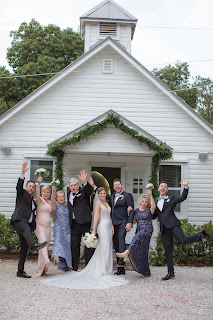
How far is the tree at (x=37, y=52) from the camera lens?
28891 mm

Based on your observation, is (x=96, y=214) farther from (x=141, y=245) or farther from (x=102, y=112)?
(x=102, y=112)

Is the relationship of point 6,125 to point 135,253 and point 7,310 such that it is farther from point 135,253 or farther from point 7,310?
point 7,310

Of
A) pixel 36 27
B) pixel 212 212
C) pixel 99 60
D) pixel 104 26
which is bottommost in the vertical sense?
pixel 212 212

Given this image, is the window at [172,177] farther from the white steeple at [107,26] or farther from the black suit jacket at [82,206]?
the white steeple at [107,26]

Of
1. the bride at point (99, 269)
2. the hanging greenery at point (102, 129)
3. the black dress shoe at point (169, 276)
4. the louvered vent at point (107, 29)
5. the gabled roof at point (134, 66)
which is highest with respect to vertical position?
the louvered vent at point (107, 29)

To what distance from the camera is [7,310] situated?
5785 millimetres

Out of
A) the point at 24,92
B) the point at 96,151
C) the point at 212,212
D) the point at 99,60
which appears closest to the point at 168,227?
the point at 96,151

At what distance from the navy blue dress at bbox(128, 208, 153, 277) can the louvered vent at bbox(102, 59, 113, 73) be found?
18.4ft

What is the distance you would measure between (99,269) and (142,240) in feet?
3.39

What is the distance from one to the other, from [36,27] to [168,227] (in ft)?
90.3

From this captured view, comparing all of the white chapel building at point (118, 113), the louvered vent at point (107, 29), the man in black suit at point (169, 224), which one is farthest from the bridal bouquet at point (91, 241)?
the louvered vent at point (107, 29)

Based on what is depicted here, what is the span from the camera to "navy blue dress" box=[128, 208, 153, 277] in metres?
8.24

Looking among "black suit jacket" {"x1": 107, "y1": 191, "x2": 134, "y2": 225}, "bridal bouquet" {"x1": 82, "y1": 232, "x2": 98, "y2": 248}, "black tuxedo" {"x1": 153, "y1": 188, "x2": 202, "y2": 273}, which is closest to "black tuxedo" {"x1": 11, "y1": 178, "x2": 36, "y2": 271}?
"bridal bouquet" {"x1": 82, "y1": 232, "x2": 98, "y2": 248}

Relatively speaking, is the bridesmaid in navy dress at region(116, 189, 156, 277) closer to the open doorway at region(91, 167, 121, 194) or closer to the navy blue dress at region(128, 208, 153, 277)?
the navy blue dress at region(128, 208, 153, 277)
